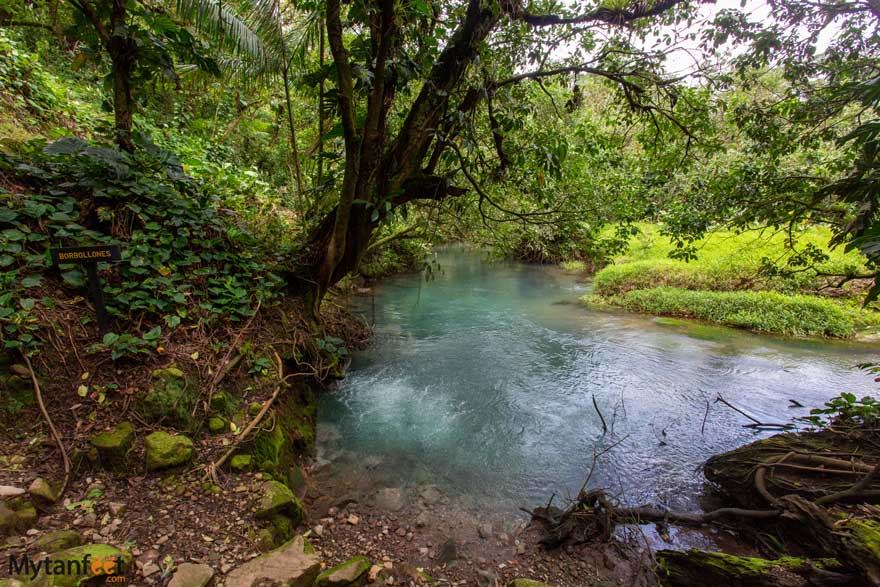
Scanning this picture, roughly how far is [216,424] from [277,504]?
0.98 m

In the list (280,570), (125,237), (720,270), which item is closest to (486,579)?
(280,570)

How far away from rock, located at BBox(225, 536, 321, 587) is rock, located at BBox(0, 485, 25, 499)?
1.26 m

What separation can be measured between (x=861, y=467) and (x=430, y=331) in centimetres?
726

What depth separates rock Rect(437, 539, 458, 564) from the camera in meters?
2.96

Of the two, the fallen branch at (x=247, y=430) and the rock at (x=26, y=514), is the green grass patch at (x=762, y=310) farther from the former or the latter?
the rock at (x=26, y=514)

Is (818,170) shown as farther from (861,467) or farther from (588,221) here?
(861,467)

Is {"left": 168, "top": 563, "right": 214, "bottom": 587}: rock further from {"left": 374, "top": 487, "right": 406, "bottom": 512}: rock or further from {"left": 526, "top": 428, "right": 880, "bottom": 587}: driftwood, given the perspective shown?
{"left": 526, "top": 428, "right": 880, "bottom": 587}: driftwood

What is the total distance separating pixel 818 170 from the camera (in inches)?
206

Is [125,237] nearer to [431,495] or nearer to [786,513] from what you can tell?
[431,495]

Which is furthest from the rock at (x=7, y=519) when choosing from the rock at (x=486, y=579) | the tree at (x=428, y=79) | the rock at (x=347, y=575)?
the tree at (x=428, y=79)

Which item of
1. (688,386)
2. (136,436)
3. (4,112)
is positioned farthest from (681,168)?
(4,112)

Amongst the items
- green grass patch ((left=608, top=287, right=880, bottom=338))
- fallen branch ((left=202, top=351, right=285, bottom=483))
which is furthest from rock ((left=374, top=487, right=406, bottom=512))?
green grass patch ((left=608, top=287, right=880, bottom=338))

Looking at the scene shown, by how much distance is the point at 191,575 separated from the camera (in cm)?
199

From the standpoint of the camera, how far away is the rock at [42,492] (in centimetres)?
214
